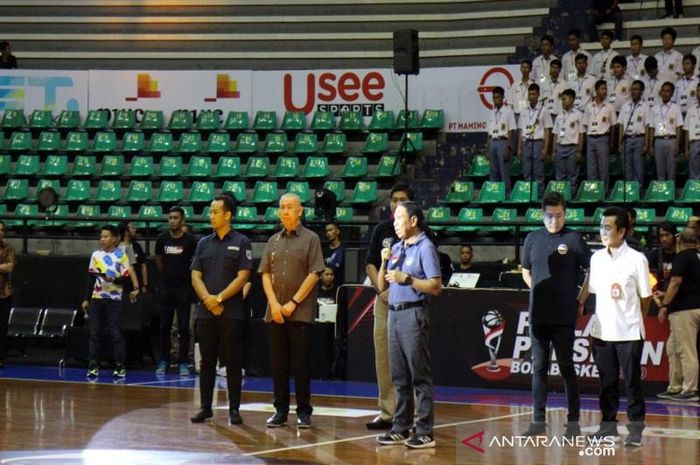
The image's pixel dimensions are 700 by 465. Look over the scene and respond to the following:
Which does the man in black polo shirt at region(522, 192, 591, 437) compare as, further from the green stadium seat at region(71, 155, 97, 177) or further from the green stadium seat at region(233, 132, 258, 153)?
the green stadium seat at region(71, 155, 97, 177)

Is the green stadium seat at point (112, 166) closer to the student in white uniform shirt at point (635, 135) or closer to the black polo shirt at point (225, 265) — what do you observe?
the student in white uniform shirt at point (635, 135)

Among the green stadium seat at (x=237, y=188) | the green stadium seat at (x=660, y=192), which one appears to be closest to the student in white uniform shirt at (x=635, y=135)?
the green stadium seat at (x=660, y=192)

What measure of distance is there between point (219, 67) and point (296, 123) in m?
3.21

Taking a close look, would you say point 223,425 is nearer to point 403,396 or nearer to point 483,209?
point 403,396

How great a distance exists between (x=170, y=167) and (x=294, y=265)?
11906mm

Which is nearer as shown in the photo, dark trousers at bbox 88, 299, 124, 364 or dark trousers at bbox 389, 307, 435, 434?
dark trousers at bbox 389, 307, 435, 434

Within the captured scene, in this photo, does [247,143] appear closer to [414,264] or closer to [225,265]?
[225,265]

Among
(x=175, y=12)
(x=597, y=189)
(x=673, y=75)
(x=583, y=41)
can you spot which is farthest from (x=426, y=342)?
(x=175, y=12)

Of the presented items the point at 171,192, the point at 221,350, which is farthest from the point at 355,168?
the point at 221,350

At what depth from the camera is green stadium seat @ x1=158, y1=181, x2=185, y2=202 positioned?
71.3 ft

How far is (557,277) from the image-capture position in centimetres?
995

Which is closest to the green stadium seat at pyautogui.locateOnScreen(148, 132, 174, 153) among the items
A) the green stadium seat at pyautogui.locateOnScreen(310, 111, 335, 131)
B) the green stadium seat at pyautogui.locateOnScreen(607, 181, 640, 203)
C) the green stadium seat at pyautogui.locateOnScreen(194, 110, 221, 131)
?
the green stadium seat at pyautogui.locateOnScreen(194, 110, 221, 131)

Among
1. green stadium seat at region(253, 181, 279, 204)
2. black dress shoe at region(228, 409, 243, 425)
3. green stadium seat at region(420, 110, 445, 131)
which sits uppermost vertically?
green stadium seat at region(420, 110, 445, 131)

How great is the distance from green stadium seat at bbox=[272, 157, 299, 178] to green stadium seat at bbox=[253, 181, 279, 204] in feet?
1.25
